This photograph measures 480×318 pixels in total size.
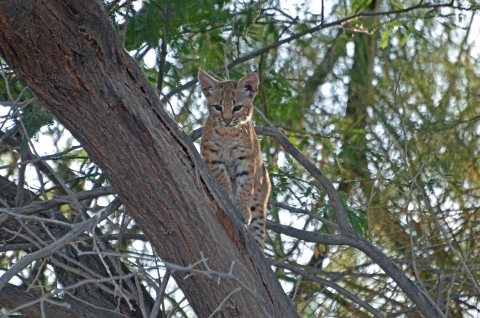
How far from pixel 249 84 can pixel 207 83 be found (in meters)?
0.33

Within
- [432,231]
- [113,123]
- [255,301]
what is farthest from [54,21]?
[432,231]

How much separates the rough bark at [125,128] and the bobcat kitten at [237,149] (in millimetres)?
1846

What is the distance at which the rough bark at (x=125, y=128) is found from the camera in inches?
133

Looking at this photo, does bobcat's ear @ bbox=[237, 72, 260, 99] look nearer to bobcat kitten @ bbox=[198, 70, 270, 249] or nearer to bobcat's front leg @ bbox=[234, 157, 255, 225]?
bobcat kitten @ bbox=[198, 70, 270, 249]

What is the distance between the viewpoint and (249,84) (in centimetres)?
591

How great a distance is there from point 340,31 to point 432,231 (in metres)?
2.48

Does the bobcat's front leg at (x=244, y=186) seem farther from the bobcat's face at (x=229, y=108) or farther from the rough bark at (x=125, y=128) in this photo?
the rough bark at (x=125, y=128)

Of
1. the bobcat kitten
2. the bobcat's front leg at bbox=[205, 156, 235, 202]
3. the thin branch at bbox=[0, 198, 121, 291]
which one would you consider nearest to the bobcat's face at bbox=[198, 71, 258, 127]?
the bobcat kitten

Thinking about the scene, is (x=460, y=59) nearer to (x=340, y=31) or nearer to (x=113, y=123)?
(x=340, y=31)

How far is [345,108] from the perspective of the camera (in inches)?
333

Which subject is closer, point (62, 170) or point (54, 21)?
point (54, 21)

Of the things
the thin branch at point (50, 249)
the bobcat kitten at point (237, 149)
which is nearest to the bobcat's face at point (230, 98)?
the bobcat kitten at point (237, 149)

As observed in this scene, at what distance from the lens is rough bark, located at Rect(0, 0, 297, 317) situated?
3.37 m

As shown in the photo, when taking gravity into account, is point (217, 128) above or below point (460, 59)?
below
